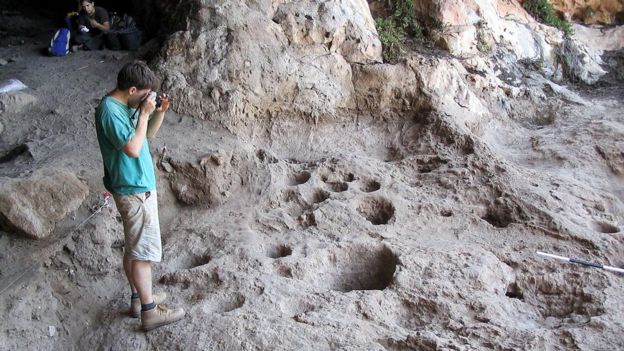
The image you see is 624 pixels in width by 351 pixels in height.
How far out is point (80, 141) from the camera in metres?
4.53

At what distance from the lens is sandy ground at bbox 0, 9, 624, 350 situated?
3195mm

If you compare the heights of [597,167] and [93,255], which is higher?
[597,167]

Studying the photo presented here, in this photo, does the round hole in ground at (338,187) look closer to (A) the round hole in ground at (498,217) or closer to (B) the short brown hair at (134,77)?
(A) the round hole in ground at (498,217)

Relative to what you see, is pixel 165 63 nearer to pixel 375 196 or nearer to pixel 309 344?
pixel 375 196

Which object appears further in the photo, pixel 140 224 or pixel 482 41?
pixel 482 41

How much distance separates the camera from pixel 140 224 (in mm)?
3055

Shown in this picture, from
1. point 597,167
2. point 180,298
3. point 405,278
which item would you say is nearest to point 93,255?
point 180,298

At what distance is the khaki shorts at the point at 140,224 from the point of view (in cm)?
302

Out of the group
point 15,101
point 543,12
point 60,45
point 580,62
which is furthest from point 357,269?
point 543,12

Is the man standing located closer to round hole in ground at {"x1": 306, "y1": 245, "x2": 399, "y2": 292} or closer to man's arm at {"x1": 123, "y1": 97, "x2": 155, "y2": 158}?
man's arm at {"x1": 123, "y1": 97, "x2": 155, "y2": 158}

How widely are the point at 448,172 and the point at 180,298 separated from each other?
259 centimetres

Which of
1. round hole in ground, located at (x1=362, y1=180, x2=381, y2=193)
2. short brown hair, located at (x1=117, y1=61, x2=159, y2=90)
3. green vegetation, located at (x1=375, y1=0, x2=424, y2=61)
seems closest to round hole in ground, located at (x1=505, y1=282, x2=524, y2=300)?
round hole in ground, located at (x1=362, y1=180, x2=381, y2=193)

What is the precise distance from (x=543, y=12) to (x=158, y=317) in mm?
7452

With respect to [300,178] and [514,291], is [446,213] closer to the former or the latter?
[514,291]
